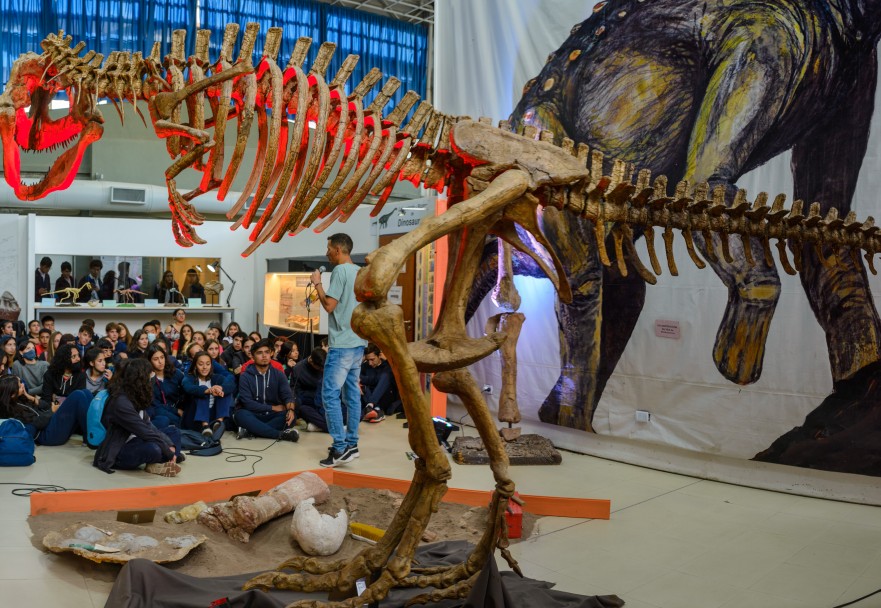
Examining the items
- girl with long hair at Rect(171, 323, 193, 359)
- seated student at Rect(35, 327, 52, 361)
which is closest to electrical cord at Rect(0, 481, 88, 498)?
seated student at Rect(35, 327, 52, 361)

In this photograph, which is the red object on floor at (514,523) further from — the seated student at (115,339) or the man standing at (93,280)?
the man standing at (93,280)

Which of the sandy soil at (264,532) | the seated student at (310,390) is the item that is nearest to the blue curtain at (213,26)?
the seated student at (310,390)

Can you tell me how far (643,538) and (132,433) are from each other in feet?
14.0

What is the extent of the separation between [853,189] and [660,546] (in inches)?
133

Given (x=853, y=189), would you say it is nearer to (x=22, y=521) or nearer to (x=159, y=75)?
(x=159, y=75)

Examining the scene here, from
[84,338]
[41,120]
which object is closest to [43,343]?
[84,338]

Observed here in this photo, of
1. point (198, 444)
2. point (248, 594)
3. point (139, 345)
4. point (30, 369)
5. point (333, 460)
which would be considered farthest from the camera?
point (139, 345)

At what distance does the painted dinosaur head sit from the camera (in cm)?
376

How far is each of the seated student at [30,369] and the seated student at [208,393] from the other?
1.85m

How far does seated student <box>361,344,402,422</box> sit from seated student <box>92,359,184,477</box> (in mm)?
3217

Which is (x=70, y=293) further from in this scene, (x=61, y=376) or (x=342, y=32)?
(x=342, y=32)

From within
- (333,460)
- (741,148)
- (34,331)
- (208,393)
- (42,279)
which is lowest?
(333,460)

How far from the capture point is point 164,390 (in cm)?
776

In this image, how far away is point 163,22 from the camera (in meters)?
11.5
